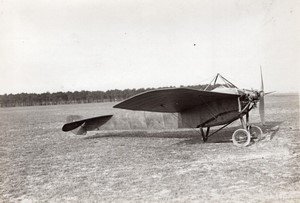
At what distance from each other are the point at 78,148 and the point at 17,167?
94.3 inches

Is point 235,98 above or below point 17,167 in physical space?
above

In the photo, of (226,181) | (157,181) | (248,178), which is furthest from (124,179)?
(248,178)

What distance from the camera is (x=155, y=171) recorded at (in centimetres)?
604

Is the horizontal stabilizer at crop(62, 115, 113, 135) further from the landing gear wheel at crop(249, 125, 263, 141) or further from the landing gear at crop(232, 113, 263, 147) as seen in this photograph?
the landing gear wheel at crop(249, 125, 263, 141)

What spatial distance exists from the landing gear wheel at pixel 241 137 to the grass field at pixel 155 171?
0.70 feet

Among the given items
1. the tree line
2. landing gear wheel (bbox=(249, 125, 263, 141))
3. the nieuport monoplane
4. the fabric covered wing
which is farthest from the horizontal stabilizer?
the tree line

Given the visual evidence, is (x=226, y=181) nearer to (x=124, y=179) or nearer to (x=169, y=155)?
(x=124, y=179)

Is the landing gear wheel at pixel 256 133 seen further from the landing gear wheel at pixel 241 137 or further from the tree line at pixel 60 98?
the tree line at pixel 60 98

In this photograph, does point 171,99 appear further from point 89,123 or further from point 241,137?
point 89,123

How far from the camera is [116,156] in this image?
7.71m

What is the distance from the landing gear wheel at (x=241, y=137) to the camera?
8.27 metres

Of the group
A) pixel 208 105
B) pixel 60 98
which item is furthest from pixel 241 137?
pixel 60 98

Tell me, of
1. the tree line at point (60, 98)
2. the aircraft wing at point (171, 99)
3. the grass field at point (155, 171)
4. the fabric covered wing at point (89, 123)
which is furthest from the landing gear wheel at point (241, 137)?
the tree line at point (60, 98)

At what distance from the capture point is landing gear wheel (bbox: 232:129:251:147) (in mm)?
8270
